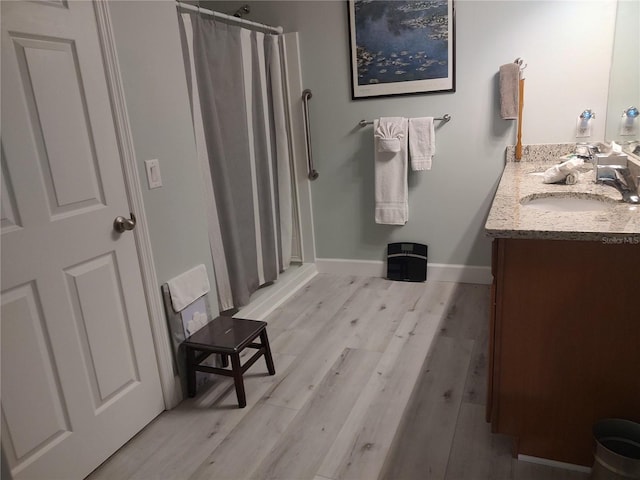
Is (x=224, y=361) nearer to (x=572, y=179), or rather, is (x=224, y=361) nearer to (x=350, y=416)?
(x=350, y=416)

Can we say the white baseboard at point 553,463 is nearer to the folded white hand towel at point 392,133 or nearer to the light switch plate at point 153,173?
the light switch plate at point 153,173

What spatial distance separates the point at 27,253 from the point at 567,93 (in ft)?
9.42

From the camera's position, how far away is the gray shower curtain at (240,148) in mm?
2475

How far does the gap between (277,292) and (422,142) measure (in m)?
1.42

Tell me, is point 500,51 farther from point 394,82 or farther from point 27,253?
point 27,253

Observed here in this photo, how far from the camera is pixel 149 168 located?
191cm

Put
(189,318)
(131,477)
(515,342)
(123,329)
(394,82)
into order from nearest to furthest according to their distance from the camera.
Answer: (515,342) < (131,477) < (123,329) < (189,318) < (394,82)

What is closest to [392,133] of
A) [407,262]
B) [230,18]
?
[407,262]

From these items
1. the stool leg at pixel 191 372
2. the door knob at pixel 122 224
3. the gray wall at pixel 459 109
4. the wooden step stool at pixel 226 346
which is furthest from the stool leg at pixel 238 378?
the gray wall at pixel 459 109

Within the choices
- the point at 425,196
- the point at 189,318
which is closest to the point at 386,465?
the point at 189,318

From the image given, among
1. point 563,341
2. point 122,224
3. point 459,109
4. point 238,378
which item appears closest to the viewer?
point 563,341

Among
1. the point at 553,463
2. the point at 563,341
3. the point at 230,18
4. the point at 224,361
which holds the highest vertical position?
the point at 230,18

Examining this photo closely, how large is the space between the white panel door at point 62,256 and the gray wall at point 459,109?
1.89 meters

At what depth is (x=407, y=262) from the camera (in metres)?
3.38
